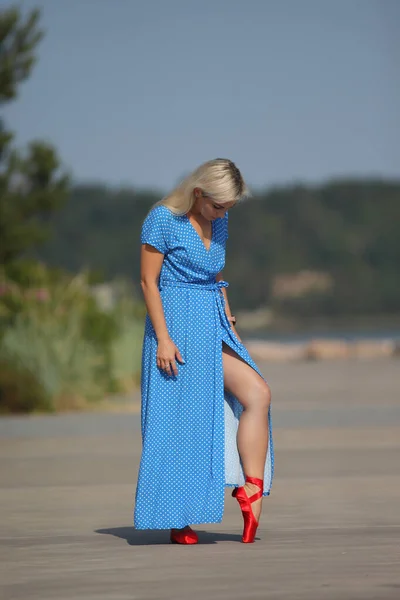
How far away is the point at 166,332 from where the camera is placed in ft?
21.1

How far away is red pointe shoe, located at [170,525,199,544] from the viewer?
645 cm

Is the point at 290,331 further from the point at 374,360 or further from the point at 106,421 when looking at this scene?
the point at 106,421

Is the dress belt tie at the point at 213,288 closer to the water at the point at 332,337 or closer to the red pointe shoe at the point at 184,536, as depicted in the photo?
the red pointe shoe at the point at 184,536

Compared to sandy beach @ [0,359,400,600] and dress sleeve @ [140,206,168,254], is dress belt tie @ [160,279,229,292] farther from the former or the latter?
sandy beach @ [0,359,400,600]

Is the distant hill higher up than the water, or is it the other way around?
the distant hill

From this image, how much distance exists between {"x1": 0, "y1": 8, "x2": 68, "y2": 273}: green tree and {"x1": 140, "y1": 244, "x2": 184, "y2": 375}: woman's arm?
518 inches

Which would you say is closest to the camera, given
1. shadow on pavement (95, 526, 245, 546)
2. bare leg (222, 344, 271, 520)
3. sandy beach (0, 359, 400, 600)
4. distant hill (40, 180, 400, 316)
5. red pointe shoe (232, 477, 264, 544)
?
sandy beach (0, 359, 400, 600)

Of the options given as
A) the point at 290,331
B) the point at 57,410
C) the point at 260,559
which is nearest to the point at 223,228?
the point at 260,559

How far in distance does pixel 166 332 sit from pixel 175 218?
48 cm

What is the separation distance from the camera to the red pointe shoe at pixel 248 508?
249 inches

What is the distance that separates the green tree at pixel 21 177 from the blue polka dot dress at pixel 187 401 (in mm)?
13123

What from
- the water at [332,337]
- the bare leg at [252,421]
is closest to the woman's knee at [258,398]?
the bare leg at [252,421]

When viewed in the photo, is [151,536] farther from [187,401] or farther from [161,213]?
[161,213]

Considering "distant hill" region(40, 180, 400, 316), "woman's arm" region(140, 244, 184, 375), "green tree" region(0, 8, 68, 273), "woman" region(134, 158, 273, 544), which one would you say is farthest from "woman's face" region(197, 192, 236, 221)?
"distant hill" region(40, 180, 400, 316)
